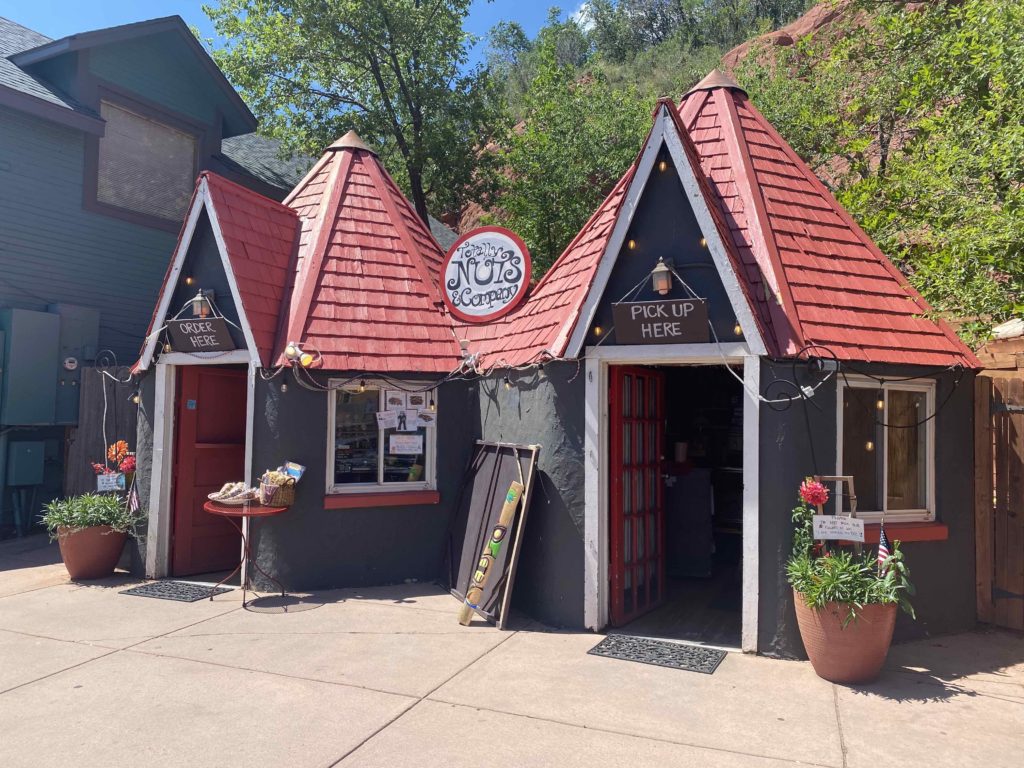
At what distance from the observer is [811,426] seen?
6.13 meters

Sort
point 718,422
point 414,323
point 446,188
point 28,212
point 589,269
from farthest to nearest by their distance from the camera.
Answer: point 446,188 → point 28,212 → point 718,422 → point 414,323 → point 589,269

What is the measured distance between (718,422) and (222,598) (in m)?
6.83

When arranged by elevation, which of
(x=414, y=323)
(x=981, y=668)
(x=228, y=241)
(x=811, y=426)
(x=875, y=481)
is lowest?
(x=981, y=668)

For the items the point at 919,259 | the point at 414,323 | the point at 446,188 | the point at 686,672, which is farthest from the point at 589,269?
the point at 446,188

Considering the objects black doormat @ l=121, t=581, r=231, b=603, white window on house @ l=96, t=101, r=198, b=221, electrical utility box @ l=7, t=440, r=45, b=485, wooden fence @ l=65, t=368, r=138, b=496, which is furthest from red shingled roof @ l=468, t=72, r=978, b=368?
white window on house @ l=96, t=101, r=198, b=221

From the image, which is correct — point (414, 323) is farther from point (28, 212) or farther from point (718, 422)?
point (28, 212)

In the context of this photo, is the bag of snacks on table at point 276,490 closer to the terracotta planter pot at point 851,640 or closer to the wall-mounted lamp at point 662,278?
the wall-mounted lamp at point 662,278

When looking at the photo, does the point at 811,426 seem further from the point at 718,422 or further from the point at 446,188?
the point at 446,188

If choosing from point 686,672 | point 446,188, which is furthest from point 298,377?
point 446,188

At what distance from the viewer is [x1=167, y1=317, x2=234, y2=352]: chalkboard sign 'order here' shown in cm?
806

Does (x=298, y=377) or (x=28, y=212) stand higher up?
(x=28, y=212)

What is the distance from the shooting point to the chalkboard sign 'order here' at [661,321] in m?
6.25

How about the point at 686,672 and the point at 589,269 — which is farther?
the point at 589,269

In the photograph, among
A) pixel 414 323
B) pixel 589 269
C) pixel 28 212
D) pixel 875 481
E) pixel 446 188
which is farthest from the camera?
pixel 446 188
